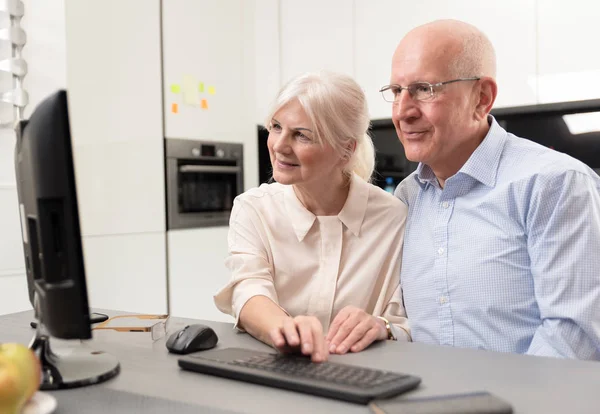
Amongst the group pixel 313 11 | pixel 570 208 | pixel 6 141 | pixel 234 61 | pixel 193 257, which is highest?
pixel 313 11

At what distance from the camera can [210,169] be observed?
3207mm

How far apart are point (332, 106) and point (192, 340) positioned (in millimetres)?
736

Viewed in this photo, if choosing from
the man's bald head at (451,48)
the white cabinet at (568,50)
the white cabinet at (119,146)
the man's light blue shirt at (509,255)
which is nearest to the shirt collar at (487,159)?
the man's light blue shirt at (509,255)

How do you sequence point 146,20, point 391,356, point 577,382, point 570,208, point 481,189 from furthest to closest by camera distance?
point 146,20 < point 481,189 < point 570,208 < point 391,356 < point 577,382

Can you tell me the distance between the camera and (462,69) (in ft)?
5.02

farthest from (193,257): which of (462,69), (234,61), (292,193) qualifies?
(462,69)

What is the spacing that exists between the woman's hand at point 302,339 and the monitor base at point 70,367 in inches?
10.3

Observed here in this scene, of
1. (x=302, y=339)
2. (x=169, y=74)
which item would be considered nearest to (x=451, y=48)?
(x=302, y=339)

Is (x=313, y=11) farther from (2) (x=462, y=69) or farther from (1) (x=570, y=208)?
(1) (x=570, y=208)

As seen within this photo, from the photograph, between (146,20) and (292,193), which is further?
(146,20)

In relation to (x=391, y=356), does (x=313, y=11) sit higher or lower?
higher

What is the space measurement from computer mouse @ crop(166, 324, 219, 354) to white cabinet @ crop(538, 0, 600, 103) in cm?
206

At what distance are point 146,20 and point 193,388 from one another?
234cm

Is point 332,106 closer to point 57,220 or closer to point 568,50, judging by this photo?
point 57,220
